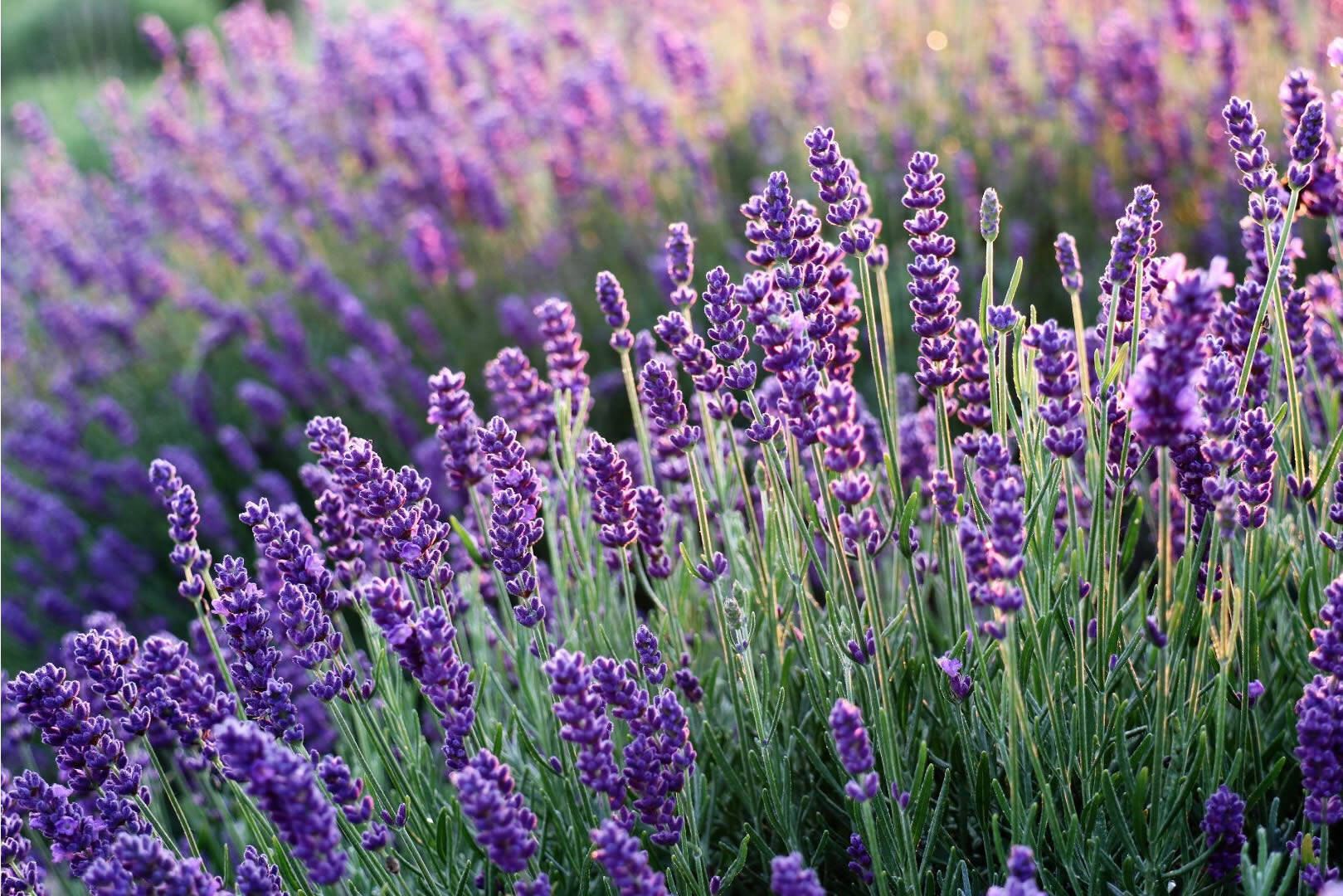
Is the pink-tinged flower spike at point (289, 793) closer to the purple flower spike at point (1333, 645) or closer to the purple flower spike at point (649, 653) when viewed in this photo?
the purple flower spike at point (649, 653)

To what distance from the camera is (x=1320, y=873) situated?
1.56 m

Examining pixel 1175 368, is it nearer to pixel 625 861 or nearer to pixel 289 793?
pixel 625 861

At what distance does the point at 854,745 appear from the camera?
4.70 ft

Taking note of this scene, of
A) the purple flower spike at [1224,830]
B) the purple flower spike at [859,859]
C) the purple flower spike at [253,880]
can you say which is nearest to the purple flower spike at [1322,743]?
the purple flower spike at [1224,830]

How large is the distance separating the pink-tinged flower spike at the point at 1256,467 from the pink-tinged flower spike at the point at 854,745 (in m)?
0.64

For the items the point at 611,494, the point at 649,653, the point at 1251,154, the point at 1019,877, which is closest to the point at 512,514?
the point at 611,494

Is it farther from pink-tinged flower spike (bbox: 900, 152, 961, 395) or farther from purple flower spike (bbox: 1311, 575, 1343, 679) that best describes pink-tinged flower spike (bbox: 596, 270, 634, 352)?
purple flower spike (bbox: 1311, 575, 1343, 679)

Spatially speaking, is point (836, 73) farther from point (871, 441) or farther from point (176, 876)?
point (176, 876)

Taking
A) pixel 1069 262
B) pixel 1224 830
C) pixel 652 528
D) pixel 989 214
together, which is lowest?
pixel 1224 830

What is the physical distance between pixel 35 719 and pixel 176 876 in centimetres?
52

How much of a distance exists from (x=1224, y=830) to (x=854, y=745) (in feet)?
2.09

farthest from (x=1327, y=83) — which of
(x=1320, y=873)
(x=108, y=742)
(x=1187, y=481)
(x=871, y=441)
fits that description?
(x=108, y=742)

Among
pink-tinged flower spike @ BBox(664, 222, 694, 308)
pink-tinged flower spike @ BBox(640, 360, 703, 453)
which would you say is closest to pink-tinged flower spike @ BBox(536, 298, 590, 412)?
pink-tinged flower spike @ BBox(664, 222, 694, 308)

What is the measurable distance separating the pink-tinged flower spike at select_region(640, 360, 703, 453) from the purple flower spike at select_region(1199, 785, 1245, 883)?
2.84 ft
